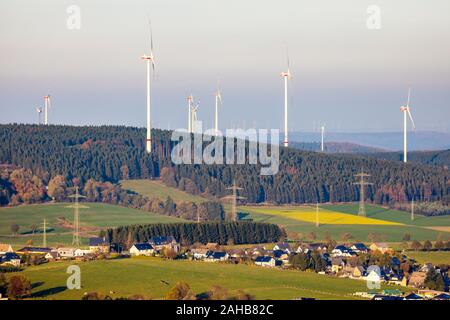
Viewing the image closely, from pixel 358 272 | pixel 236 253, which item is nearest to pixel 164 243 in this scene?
pixel 236 253

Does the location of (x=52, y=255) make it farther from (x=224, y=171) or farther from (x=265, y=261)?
(x=224, y=171)

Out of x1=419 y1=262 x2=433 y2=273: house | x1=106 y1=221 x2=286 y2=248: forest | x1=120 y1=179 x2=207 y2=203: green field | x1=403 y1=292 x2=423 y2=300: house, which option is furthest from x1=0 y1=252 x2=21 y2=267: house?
x1=120 y1=179 x2=207 y2=203: green field

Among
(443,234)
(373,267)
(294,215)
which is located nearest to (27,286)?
(373,267)

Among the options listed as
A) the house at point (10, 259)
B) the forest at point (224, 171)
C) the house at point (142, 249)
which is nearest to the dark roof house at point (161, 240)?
the house at point (142, 249)

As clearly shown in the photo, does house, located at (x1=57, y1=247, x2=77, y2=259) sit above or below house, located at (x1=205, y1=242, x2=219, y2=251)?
above

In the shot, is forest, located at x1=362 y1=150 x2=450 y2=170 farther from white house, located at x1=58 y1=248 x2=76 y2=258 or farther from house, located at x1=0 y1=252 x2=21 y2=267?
house, located at x1=0 y1=252 x2=21 y2=267

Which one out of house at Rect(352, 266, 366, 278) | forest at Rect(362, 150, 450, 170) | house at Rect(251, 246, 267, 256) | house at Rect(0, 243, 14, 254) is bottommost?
house at Rect(352, 266, 366, 278)

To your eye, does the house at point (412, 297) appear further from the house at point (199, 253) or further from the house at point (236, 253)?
the house at point (199, 253)

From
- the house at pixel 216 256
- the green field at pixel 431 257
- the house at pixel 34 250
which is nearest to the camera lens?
the house at pixel 216 256
